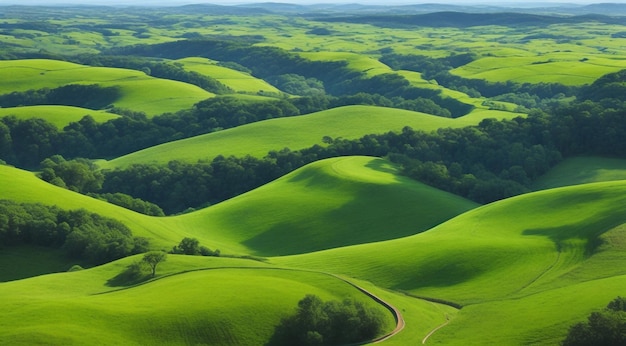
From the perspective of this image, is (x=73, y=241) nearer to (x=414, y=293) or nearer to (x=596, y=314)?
(x=414, y=293)

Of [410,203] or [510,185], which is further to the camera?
[510,185]

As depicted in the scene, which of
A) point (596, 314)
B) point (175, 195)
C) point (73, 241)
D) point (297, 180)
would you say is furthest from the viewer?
point (175, 195)

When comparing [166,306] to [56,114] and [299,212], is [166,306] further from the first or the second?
[56,114]

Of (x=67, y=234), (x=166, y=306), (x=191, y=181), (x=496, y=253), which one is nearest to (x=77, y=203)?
(x=67, y=234)

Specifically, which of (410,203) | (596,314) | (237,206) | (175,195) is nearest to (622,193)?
(410,203)

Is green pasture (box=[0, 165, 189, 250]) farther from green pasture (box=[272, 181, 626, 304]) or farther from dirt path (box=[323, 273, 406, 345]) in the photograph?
dirt path (box=[323, 273, 406, 345])

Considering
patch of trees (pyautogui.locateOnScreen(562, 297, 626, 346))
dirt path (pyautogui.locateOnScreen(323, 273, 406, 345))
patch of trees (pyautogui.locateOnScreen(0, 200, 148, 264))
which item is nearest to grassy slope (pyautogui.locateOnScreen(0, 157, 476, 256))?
patch of trees (pyautogui.locateOnScreen(0, 200, 148, 264))

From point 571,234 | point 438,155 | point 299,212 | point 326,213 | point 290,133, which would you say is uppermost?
point 571,234
